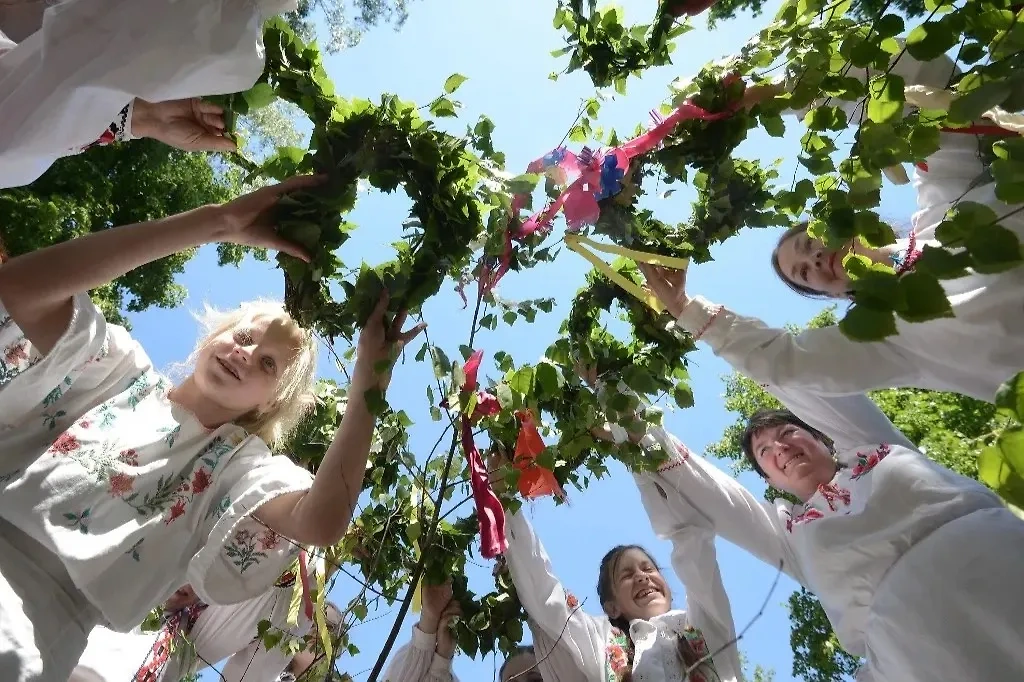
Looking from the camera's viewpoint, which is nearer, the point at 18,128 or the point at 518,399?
the point at 18,128

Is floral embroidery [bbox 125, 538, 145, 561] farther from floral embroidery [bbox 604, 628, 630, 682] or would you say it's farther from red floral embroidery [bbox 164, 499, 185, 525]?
floral embroidery [bbox 604, 628, 630, 682]

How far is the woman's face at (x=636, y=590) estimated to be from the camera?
6.70 feet

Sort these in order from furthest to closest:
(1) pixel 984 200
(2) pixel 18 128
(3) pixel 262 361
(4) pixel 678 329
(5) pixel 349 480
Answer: (4) pixel 678 329 → (3) pixel 262 361 → (1) pixel 984 200 → (5) pixel 349 480 → (2) pixel 18 128

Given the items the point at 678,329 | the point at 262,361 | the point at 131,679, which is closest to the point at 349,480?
the point at 262,361

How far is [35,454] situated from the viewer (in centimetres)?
104

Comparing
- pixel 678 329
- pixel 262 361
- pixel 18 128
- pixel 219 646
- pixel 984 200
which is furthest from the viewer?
pixel 219 646

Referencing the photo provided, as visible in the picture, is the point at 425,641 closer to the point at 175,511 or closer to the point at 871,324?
the point at 175,511

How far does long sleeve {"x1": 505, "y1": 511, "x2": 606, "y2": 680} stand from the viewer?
1.56 metres

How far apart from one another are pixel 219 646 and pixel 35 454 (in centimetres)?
101

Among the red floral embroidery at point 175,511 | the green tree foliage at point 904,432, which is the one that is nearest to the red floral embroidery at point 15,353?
the red floral embroidery at point 175,511

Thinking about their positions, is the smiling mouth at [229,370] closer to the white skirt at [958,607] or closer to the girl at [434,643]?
the girl at [434,643]

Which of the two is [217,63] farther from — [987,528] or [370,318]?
[987,528]

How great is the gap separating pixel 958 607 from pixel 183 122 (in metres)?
1.68

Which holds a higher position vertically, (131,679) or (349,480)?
(349,480)
